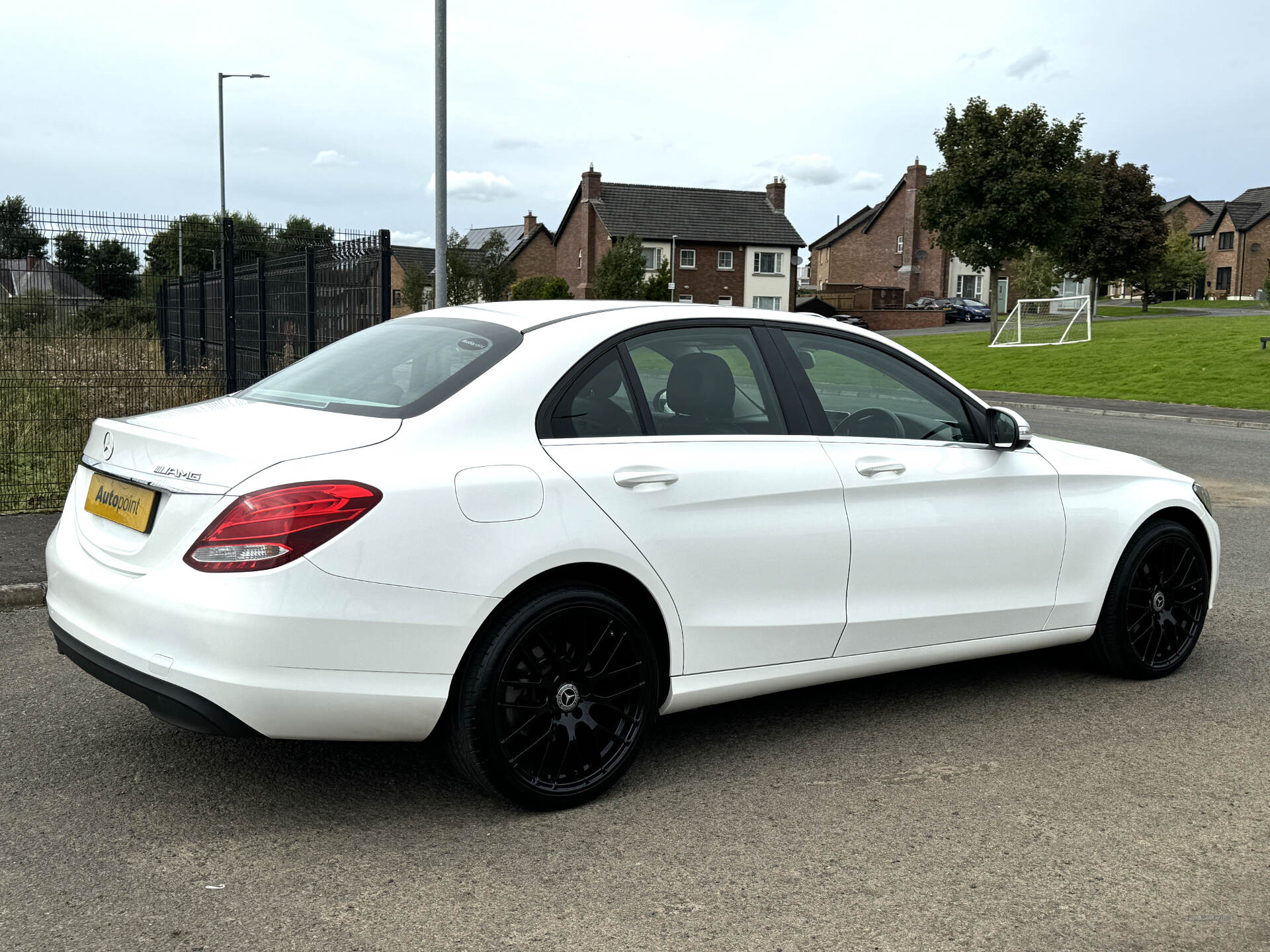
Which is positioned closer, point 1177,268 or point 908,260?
point 1177,268

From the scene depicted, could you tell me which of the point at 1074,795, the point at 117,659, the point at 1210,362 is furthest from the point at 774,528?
the point at 1210,362

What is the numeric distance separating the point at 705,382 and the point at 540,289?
2395 inches

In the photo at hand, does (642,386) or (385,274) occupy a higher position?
(385,274)

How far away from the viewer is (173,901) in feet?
10.3

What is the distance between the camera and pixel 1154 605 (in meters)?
5.24

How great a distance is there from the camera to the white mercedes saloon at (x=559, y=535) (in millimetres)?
3311

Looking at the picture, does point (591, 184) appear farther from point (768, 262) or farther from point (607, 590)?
point (607, 590)

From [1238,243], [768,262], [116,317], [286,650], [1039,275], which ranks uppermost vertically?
[1238,243]

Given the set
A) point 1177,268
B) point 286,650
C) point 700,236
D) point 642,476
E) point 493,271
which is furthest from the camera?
point 1177,268

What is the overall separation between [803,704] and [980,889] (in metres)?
1.66

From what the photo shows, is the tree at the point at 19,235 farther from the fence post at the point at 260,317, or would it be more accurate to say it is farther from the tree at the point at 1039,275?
the tree at the point at 1039,275

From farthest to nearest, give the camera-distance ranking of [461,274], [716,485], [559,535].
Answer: [461,274] → [716,485] → [559,535]

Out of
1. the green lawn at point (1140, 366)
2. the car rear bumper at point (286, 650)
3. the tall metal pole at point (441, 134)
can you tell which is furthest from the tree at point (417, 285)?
the car rear bumper at point (286, 650)

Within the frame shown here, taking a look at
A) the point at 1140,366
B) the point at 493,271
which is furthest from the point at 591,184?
the point at 1140,366
